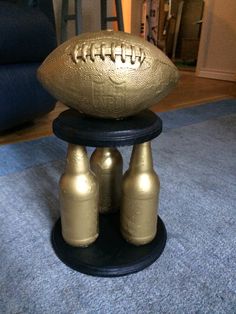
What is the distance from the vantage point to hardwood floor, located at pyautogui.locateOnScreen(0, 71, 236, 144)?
3.63ft

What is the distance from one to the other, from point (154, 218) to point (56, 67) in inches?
11.6

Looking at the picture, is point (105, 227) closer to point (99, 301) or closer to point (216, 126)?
point (99, 301)

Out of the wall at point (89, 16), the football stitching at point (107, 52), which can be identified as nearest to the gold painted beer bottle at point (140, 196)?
the football stitching at point (107, 52)

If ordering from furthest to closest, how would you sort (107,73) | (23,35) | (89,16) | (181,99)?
1. (89,16)
2. (181,99)
3. (23,35)
4. (107,73)

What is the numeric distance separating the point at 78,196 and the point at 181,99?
139cm

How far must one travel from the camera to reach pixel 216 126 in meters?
1.23

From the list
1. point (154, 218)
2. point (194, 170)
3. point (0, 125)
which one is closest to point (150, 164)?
point (154, 218)

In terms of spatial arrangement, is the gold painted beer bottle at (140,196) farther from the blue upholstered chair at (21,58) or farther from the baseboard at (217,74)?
the baseboard at (217,74)

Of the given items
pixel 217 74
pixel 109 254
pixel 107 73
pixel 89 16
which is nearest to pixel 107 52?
pixel 107 73

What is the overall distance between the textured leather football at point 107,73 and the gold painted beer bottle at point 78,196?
0.08 m

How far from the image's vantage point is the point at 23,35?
3.14 ft

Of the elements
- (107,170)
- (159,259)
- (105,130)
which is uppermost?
(105,130)

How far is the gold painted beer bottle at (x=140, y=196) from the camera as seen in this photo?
0.47 meters

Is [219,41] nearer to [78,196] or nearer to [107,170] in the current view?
[107,170]
